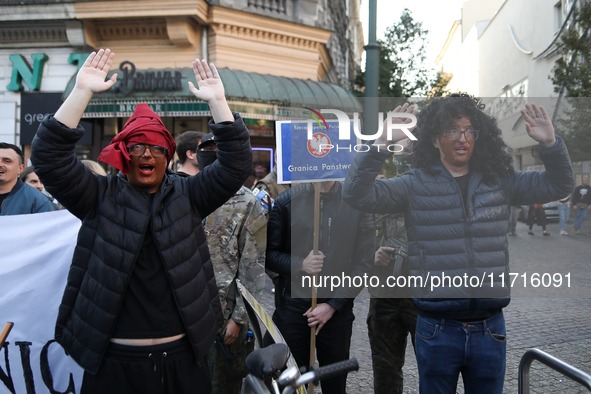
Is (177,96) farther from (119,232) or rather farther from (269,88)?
(119,232)

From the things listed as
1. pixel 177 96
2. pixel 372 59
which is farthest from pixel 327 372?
pixel 177 96

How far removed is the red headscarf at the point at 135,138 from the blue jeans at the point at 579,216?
7.57ft

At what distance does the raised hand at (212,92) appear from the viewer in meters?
2.15

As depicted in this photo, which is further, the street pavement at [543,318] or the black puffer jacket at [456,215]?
the street pavement at [543,318]

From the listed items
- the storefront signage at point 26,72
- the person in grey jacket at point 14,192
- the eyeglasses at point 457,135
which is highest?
the storefront signage at point 26,72

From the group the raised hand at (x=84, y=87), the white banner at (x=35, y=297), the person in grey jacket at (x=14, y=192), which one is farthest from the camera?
the person in grey jacket at (x=14, y=192)

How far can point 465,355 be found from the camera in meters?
2.29

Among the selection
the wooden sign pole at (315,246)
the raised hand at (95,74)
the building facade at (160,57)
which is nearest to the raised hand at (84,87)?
the raised hand at (95,74)

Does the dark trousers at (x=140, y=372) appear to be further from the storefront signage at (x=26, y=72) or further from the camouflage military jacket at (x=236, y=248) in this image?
the storefront signage at (x=26, y=72)

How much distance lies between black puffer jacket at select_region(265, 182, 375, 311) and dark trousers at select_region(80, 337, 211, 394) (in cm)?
116

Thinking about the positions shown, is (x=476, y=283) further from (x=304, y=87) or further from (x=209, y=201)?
(x=304, y=87)

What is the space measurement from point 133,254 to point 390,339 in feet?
6.88

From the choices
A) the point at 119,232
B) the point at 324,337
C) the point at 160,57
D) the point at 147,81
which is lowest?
the point at 324,337

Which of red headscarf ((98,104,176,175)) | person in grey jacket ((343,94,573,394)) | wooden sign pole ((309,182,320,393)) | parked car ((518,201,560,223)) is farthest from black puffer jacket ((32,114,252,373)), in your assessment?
parked car ((518,201,560,223))
